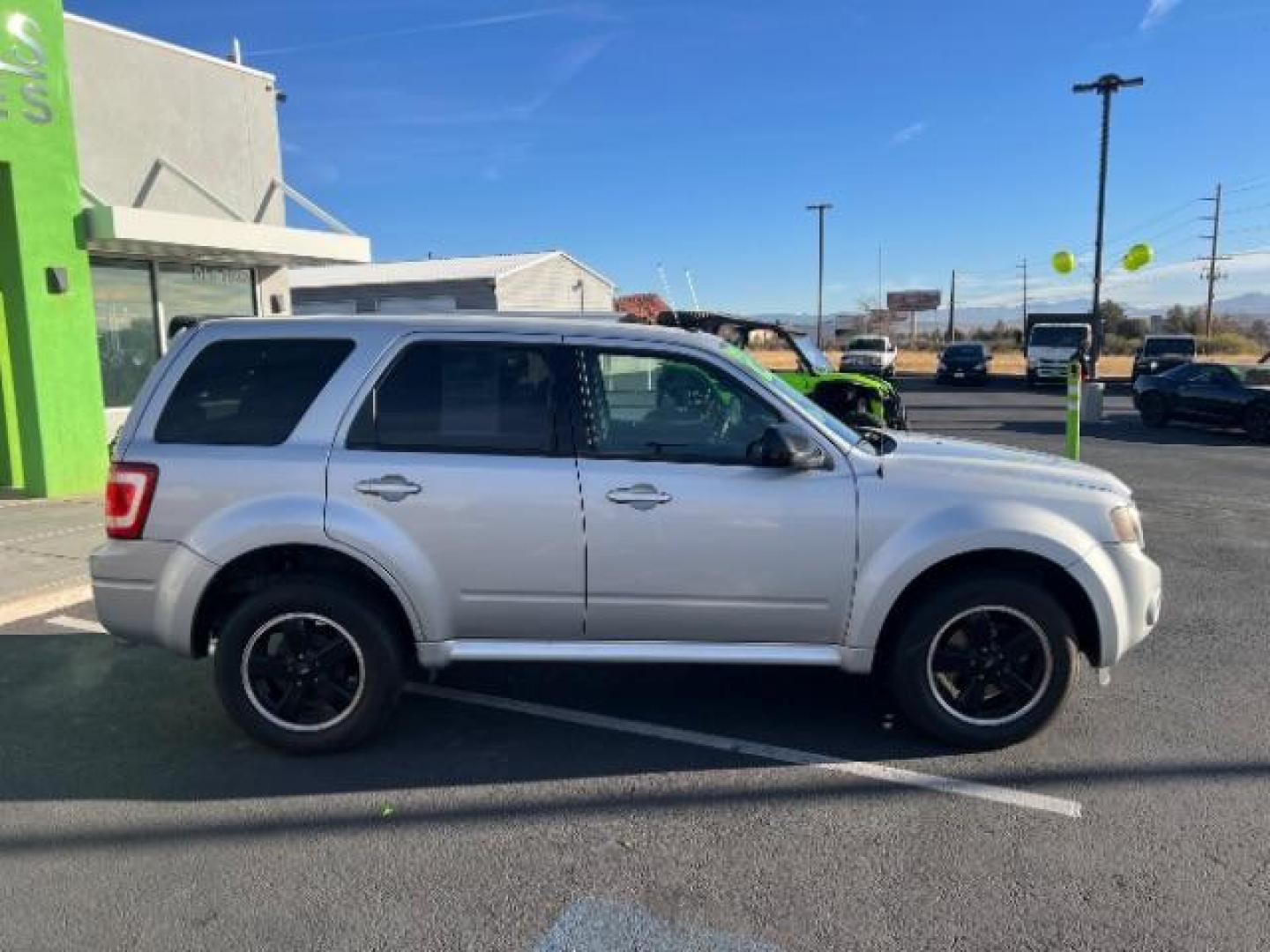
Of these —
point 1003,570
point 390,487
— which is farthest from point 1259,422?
point 390,487

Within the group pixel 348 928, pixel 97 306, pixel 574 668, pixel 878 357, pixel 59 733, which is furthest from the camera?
pixel 878 357

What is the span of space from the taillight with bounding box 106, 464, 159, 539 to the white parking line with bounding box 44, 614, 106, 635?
2.26 meters

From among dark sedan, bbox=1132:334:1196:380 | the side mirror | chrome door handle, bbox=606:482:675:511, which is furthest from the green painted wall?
dark sedan, bbox=1132:334:1196:380

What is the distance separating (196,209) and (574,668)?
9183mm

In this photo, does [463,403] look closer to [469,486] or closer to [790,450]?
[469,486]

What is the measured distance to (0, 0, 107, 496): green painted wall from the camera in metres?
9.15

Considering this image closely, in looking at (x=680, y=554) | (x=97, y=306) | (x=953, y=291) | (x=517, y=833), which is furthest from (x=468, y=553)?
(x=953, y=291)

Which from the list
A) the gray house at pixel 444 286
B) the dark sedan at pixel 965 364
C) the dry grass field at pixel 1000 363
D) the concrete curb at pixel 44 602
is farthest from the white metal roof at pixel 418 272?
the concrete curb at pixel 44 602

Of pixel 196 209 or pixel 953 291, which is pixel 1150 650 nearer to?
pixel 196 209

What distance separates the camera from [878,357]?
38062mm

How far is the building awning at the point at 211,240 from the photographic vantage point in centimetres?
962

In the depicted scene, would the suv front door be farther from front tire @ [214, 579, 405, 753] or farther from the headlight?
the headlight

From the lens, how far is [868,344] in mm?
39781

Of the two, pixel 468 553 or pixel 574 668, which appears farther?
pixel 574 668
